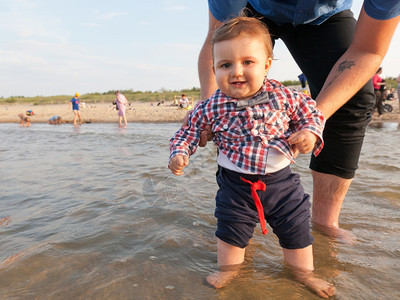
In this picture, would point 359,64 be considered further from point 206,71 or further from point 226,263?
point 226,263

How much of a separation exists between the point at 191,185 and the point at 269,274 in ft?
6.01

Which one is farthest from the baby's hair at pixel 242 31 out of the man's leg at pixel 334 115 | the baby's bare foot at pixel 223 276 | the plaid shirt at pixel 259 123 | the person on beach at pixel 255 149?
the baby's bare foot at pixel 223 276

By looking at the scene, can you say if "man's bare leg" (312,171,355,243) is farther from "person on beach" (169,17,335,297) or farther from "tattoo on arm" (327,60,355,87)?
"tattoo on arm" (327,60,355,87)

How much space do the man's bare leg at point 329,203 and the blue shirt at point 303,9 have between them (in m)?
1.01

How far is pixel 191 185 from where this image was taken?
11.5 ft

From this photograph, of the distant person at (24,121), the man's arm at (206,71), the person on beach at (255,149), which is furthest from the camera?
the distant person at (24,121)

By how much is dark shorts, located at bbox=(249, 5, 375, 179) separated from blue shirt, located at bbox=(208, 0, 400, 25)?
71mm

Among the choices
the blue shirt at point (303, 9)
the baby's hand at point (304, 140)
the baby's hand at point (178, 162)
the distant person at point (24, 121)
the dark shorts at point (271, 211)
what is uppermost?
the blue shirt at point (303, 9)

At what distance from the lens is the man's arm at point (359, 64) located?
1612 millimetres

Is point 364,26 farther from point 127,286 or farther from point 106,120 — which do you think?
point 106,120

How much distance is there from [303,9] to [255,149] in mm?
837

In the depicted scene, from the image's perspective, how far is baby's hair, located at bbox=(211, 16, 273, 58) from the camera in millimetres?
1578

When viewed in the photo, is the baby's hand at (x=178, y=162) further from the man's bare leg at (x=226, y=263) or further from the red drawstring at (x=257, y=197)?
the man's bare leg at (x=226, y=263)

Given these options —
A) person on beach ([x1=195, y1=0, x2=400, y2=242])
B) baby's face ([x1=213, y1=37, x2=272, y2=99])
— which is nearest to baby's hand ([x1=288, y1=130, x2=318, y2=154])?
person on beach ([x1=195, y1=0, x2=400, y2=242])
